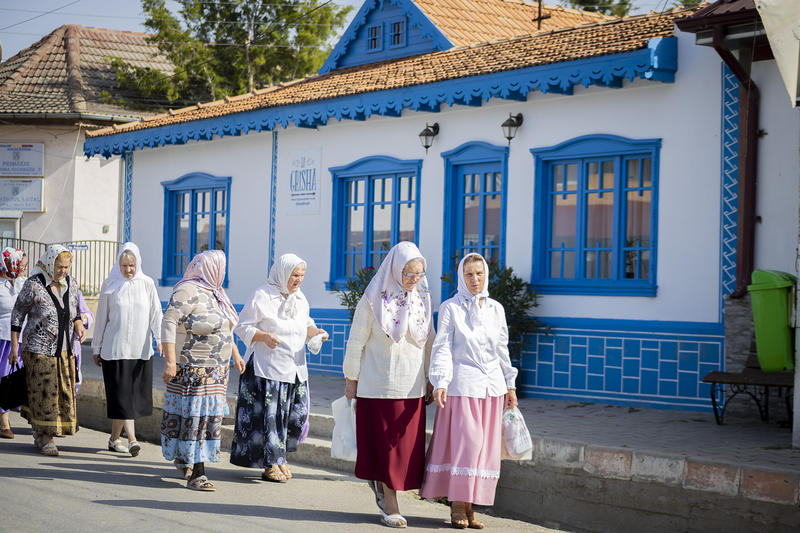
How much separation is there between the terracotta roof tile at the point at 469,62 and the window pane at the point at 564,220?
1.53 m

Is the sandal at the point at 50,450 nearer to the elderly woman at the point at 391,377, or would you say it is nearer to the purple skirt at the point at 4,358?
the purple skirt at the point at 4,358

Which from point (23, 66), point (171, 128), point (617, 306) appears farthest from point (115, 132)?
point (23, 66)

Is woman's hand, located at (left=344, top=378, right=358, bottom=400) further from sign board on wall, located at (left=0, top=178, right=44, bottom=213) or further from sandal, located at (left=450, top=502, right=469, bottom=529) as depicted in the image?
sign board on wall, located at (left=0, top=178, right=44, bottom=213)

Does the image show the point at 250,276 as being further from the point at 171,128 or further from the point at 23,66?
the point at 23,66

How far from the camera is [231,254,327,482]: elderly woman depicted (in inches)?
307

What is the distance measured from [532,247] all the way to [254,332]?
454 centimetres

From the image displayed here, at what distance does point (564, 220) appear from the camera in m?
11.3

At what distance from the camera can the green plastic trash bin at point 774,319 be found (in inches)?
346

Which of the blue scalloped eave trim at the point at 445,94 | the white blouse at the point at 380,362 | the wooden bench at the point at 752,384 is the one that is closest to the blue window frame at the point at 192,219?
the blue scalloped eave trim at the point at 445,94

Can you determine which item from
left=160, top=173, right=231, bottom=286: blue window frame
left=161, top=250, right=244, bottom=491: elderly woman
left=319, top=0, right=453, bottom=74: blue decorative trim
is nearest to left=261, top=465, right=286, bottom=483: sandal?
left=161, top=250, right=244, bottom=491: elderly woman

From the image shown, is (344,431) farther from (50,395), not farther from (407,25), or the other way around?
(407,25)

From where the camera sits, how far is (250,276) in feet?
50.8

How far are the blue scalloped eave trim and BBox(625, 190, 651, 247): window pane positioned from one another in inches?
46.1

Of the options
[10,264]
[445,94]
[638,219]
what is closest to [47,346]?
[10,264]
